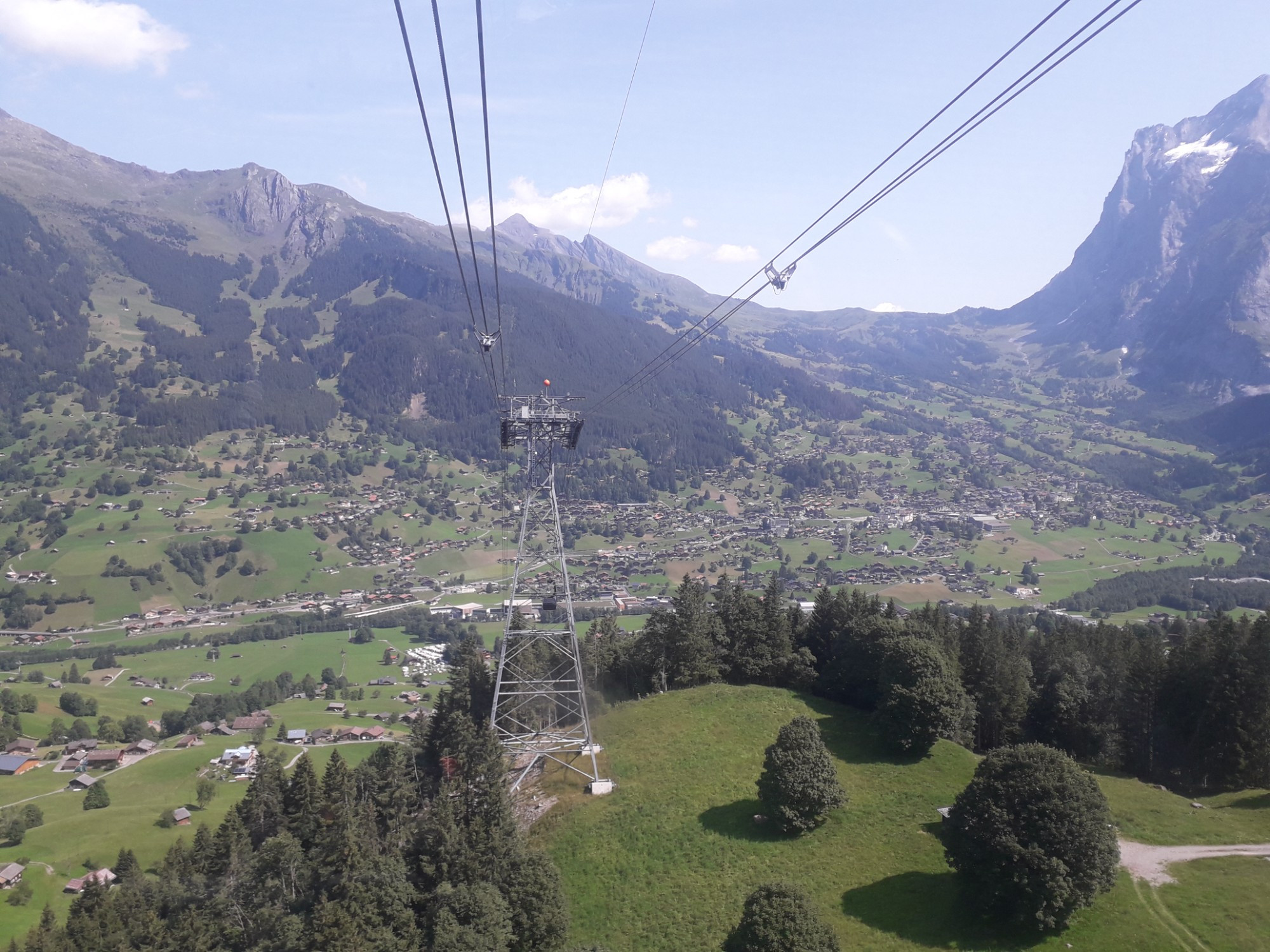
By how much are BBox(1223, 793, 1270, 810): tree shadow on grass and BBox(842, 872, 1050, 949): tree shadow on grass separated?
15088 millimetres

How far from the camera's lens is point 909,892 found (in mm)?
25969

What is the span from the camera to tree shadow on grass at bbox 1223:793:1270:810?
3172cm

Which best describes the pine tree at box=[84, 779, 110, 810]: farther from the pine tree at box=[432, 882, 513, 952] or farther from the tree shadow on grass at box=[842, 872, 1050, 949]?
the tree shadow on grass at box=[842, 872, 1050, 949]

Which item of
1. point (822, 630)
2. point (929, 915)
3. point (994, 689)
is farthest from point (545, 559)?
point (994, 689)

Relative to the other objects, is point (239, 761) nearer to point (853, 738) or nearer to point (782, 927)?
point (853, 738)

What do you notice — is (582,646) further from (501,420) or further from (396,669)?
(396,669)

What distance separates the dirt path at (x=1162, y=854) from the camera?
2581cm

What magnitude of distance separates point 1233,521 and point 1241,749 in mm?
173404

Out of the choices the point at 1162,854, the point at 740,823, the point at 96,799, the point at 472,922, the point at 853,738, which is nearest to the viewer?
the point at 472,922

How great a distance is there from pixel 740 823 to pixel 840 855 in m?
4.15

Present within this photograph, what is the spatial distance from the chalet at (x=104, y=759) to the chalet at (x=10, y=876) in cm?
2628

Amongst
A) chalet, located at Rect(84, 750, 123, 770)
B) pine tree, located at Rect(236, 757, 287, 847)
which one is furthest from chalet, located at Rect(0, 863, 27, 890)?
chalet, located at Rect(84, 750, 123, 770)

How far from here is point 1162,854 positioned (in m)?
27.2

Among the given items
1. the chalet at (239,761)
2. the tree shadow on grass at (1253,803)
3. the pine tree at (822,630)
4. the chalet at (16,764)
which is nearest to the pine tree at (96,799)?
the chalet at (239,761)
